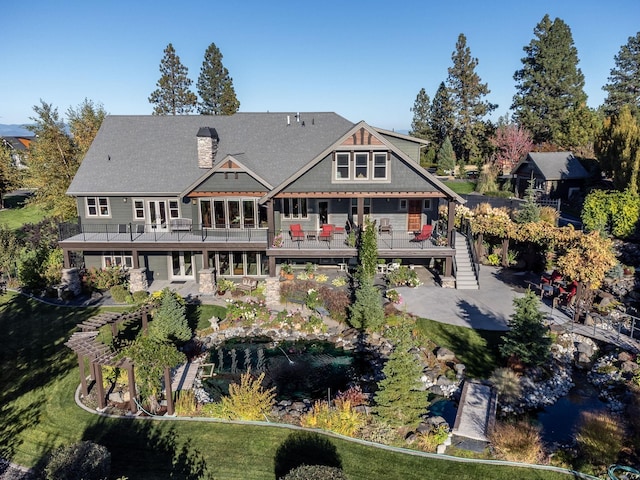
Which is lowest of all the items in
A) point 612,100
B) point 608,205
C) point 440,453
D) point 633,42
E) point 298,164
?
point 440,453

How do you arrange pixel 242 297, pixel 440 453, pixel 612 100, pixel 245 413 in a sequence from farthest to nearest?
1. pixel 612 100
2. pixel 242 297
3. pixel 245 413
4. pixel 440 453

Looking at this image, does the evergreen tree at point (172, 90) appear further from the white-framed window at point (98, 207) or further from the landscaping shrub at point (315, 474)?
the landscaping shrub at point (315, 474)

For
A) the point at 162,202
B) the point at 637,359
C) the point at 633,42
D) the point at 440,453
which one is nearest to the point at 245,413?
the point at 440,453

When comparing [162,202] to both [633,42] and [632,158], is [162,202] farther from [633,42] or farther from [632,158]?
[633,42]

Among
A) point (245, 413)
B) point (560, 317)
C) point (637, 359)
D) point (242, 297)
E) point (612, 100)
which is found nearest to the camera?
→ point (245, 413)

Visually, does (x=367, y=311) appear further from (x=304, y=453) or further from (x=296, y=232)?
(x=304, y=453)

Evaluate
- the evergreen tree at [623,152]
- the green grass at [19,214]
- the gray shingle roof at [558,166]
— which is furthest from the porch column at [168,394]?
the gray shingle roof at [558,166]

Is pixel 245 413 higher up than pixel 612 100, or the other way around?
pixel 612 100

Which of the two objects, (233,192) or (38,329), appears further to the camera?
(233,192)
